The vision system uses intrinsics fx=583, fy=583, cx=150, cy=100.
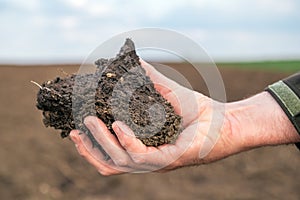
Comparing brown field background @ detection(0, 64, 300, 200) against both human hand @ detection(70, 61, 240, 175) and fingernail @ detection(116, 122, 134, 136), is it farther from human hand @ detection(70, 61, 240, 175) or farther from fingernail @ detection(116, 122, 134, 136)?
fingernail @ detection(116, 122, 134, 136)

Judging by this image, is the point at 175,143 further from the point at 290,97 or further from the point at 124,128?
the point at 290,97

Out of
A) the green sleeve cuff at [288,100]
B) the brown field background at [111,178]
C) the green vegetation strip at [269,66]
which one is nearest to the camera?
the green sleeve cuff at [288,100]

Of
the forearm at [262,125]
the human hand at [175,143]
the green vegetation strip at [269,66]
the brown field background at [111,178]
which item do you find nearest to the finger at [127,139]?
the human hand at [175,143]

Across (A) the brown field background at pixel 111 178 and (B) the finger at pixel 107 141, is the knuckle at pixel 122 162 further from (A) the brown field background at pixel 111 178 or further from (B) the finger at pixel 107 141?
(A) the brown field background at pixel 111 178

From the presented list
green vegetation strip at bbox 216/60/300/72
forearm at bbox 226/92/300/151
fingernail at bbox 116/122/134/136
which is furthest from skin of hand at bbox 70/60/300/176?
green vegetation strip at bbox 216/60/300/72

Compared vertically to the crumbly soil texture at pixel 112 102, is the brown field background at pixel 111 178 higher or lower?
lower

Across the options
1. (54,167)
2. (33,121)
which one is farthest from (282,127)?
(33,121)

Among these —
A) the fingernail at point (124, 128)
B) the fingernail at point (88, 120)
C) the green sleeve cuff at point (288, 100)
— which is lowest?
→ the green sleeve cuff at point (288, 100)

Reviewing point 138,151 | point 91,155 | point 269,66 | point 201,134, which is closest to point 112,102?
point 138,151
